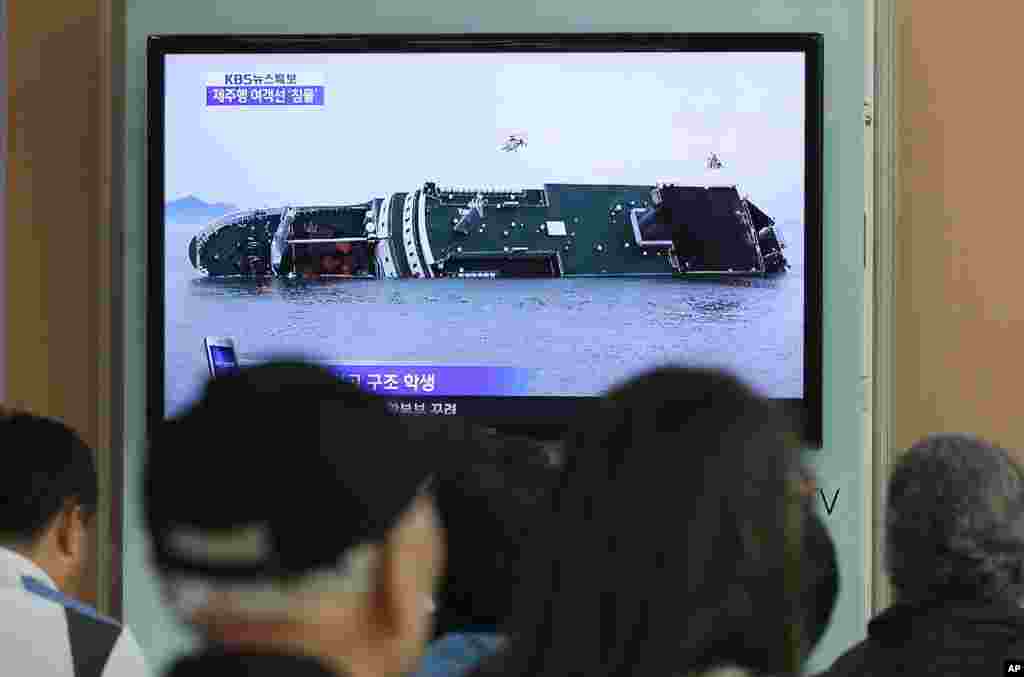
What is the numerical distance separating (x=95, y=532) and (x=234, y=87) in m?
1.17

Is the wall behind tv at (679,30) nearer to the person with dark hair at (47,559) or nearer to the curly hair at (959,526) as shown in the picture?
the person with dark hair at (47,559)

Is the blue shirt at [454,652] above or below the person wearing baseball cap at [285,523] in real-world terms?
below

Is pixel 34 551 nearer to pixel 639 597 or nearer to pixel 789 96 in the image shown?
pixel 639 597

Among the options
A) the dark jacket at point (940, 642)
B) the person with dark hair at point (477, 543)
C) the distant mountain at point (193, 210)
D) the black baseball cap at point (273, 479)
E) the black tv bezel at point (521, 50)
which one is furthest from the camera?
the distant mountain at point (193, 210)

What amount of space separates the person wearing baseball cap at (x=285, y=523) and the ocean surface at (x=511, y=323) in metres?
2.48

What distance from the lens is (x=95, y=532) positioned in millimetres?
3584

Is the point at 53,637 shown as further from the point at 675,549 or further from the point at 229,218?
the point at 229,218

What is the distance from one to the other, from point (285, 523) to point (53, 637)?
1.15 metres

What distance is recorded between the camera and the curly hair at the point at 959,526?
176 cm

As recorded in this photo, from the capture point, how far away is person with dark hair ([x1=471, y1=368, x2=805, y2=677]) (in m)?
0.94

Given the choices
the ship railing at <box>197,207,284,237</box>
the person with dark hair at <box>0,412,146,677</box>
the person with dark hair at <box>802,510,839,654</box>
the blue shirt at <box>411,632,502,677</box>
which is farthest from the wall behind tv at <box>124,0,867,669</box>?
the blue shirt at <box>411,632,502,677</box>

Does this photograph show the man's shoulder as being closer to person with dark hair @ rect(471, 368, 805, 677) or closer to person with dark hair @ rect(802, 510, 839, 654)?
person with dark hair @ rect(802, 510, 839, 654)

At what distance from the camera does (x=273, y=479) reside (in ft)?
2.77

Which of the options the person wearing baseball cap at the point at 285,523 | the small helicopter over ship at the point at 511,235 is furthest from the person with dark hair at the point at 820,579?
the small helicopter over ship at the point at 511,235
